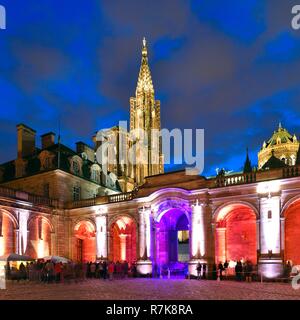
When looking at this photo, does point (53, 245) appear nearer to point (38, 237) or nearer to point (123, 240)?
point (38, 237)

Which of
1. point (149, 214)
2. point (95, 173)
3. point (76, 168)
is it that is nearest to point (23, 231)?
point (149, 214)

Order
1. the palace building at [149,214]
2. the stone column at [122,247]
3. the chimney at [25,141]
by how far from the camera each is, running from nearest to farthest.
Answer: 1. the palace building at [149,214]
2. the stone column at [122,247]
3. the chimney at [25,141]

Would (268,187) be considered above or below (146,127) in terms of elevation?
below

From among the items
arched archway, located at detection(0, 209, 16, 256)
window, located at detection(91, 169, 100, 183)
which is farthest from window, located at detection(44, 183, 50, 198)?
window, located at detection(91, 169, 100, 183)

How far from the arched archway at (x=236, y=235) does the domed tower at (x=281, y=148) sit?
30031 mm

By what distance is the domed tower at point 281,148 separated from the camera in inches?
2279

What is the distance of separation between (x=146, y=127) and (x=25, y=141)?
104ft

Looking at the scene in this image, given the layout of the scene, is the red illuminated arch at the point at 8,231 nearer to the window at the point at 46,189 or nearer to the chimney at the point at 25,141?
the window at the point at 46,189

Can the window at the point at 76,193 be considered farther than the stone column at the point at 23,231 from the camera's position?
Yes

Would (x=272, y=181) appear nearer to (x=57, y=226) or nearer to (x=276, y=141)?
(x=57, y=226)

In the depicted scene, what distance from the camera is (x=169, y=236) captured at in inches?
1222

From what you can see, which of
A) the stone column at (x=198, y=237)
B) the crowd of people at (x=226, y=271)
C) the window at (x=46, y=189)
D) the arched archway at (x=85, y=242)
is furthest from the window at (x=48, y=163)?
the crowd of people at (x=226, y=271)

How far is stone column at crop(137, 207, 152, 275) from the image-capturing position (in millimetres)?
28812

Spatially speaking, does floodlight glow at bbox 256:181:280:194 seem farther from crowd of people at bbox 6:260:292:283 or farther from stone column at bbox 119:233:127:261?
stone column at bbox 119:233:127:261
